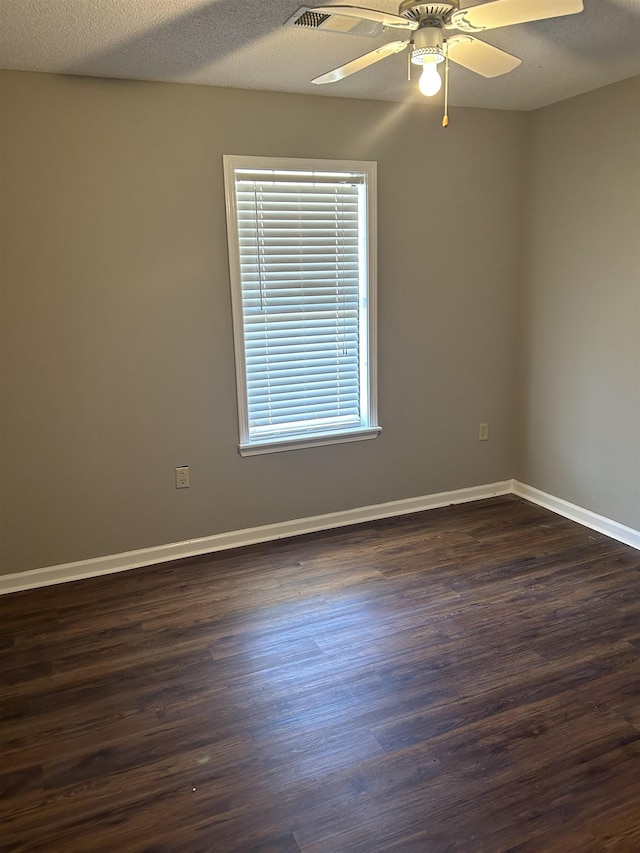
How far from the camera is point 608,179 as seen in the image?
3367mm

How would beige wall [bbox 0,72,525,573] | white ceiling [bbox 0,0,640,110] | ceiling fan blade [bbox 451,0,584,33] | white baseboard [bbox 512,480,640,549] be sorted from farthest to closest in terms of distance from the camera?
white baseboard [bbox 512,480,640,549] → beige wall [bbox 0,72,525,573] → white ceiling [bbox 0,0,640,110] → ceiling fan blade [bbox 451,0,584,33]

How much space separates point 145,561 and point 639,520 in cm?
269

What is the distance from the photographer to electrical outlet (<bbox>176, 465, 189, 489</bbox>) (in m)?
3.39

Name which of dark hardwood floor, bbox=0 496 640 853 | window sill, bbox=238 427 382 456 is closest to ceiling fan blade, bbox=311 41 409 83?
window sill, bbox=238 427 382 456

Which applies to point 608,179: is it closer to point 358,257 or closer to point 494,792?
point 358,257

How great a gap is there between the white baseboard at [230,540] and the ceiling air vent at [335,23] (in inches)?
98.6

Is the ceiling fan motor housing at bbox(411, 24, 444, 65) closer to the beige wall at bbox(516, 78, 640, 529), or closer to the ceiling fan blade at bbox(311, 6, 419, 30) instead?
the ceiling fan blade at bbox(311, 6, 419, 30)

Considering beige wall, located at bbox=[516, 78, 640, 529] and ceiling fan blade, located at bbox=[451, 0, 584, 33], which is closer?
ceiling fan blade, located at bbox=[451, 0, 584, 33]

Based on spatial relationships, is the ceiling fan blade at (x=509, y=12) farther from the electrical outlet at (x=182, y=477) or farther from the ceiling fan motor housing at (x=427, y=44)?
the electrical outlet at (x=182, y=477)

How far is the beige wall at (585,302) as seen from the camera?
3.32 metres

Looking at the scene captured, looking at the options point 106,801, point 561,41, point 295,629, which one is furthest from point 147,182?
point 106,801

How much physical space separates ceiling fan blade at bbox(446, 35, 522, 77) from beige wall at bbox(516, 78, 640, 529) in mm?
1297

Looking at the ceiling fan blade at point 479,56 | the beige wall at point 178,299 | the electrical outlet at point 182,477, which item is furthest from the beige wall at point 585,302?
the electrical outlet at point 182,477

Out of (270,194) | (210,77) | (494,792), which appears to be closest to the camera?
(494,792)
